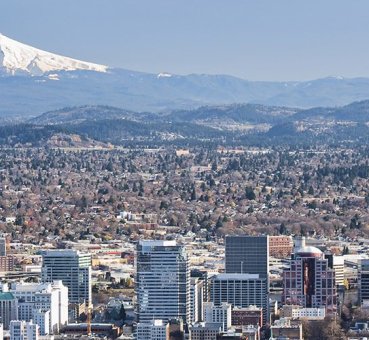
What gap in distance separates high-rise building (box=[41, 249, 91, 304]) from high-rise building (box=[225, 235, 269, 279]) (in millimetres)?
3761

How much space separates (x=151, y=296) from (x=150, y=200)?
133 feet

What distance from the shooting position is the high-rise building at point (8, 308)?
4865 cm

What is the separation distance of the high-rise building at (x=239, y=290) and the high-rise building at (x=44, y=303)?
3.80m

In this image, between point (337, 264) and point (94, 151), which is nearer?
point (337, 264)

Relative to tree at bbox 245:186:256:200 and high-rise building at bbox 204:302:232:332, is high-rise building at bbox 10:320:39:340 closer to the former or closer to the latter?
high-rise building at bbox 204:302:232:332

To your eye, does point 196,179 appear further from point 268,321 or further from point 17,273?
point 268,321

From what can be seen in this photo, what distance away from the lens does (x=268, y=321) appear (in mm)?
49844

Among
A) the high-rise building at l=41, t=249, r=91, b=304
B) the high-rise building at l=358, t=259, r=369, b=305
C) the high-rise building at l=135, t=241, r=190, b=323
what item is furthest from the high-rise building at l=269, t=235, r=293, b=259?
the high-rise building at l=135, t=241, r=190, b=323

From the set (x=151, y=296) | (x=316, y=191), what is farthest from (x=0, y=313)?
(x=316, y=191)

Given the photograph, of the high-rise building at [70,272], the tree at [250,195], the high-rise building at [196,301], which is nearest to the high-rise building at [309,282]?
the high-rise building at [196,301]

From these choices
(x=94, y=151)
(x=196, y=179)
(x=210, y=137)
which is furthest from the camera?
(x=210, y=137)

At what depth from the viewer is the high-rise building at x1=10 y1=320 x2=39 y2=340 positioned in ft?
146

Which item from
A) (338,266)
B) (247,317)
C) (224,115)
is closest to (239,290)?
(247,317)

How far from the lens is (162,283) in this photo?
49125mm
